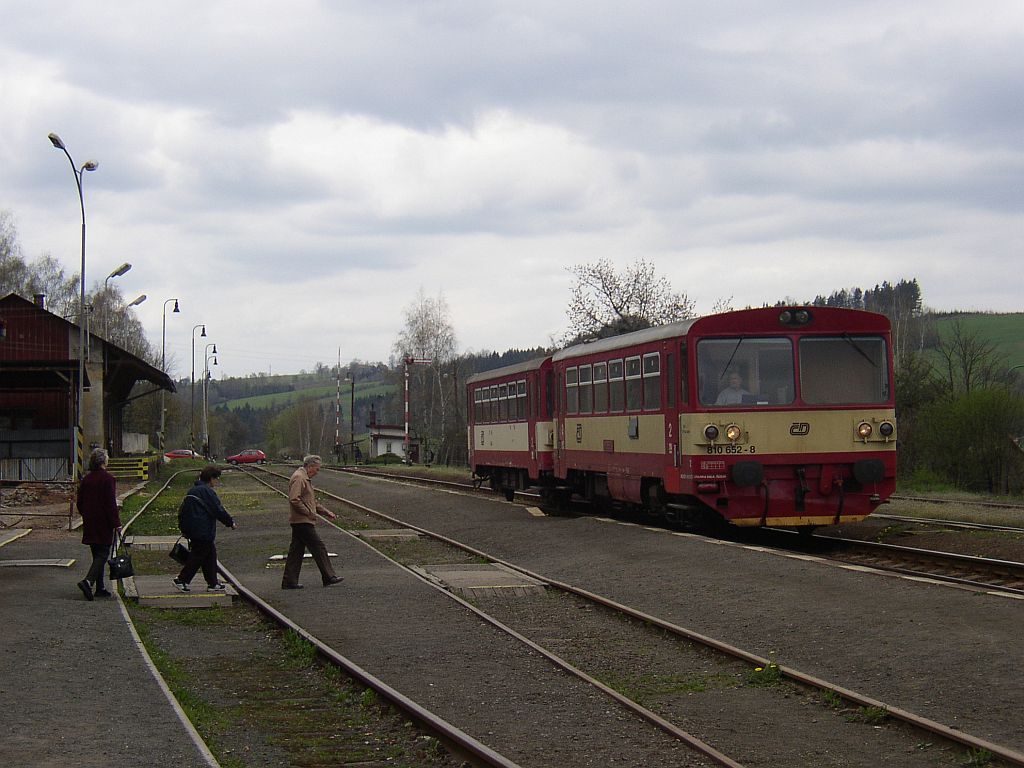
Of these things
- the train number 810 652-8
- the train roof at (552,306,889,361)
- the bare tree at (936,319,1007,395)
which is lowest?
the train number 810 652-8

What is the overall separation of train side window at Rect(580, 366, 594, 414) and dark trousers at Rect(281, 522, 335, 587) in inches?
313

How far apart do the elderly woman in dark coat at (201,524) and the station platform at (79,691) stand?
3.44 feet

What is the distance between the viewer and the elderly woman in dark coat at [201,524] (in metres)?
13.6

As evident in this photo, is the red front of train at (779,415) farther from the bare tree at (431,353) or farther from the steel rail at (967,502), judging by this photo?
the bare tree at (431,353)

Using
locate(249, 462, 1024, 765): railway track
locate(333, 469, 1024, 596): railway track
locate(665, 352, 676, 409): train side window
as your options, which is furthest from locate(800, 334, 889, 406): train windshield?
locate(249, 462, 1024, 765): railway track

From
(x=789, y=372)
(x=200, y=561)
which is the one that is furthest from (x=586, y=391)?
(x=200, y=561)

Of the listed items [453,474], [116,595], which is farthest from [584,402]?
[453,474]

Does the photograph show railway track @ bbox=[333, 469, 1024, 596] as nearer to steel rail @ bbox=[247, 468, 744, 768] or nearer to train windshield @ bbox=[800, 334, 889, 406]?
train windshield @ bbox=[800, 334, 889, 406]

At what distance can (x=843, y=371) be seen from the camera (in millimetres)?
16703

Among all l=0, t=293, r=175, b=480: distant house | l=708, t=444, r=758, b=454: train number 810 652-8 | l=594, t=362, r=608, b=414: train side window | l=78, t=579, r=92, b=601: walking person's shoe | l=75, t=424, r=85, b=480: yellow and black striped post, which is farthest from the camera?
l=0, t=293, r=175, b=480: distant house

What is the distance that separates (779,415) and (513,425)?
11.2m

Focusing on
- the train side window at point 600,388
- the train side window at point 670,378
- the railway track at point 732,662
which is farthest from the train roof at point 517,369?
the railway track at point 732,662

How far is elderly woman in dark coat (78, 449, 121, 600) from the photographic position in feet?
42.4

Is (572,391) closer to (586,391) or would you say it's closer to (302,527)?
(586,391)
